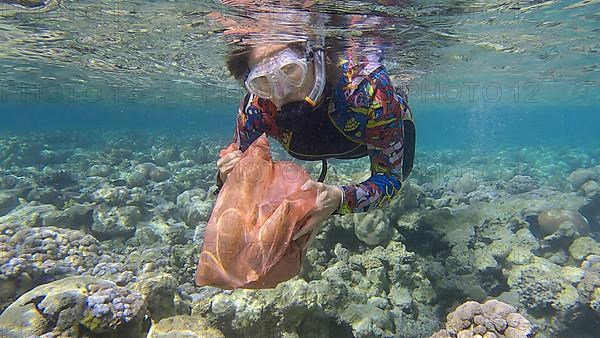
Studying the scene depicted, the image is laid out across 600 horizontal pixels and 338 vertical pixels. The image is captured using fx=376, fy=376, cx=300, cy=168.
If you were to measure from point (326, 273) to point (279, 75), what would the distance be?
360 cm

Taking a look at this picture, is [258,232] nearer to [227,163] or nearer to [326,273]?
[227,163]

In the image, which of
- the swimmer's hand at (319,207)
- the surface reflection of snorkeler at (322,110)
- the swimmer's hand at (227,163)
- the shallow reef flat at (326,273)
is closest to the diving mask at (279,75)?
the surface reflection of snorkeler at (322,110)

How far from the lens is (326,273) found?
6074mm

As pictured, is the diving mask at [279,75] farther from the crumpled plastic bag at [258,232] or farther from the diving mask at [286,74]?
the crumpled plastic bag at [258,232]

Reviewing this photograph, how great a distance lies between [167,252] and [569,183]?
1754cm

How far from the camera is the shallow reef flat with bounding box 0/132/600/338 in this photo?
386cm

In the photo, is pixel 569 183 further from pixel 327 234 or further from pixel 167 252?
pixel 167 252

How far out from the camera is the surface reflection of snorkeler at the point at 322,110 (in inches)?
133

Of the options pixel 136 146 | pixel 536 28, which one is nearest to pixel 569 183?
pixel 536 28

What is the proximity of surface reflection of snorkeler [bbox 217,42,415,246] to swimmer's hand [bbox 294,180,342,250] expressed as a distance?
40 centimetres

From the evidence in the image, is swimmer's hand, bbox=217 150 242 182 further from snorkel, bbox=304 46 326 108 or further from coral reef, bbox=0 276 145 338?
coral reef, bbox=0 276 145 338

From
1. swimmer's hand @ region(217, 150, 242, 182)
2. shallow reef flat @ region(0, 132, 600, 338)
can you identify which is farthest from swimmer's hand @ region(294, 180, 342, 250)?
shallow reef flat @ region(0, 132, 600, 338)

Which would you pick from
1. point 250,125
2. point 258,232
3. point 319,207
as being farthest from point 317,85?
point 258,232

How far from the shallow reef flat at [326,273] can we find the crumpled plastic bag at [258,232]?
180 cm
